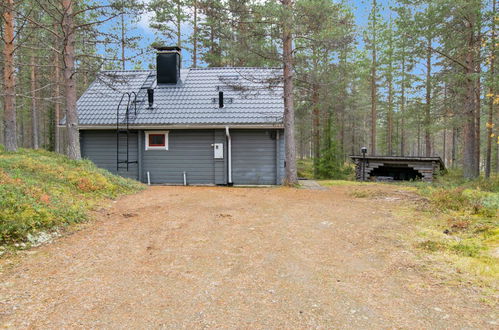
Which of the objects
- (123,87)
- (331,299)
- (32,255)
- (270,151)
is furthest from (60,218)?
(123,87)

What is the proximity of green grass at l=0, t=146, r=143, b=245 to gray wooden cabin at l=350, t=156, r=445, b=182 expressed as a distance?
12.0m

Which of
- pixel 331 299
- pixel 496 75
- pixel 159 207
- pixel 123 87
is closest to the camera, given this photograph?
pixel 331 299

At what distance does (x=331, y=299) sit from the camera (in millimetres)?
2691

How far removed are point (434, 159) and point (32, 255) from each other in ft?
52.5

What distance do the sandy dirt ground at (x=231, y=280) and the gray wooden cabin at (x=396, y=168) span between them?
451 inches

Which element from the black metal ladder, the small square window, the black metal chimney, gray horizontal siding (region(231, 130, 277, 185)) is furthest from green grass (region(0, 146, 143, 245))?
the black metal chimney

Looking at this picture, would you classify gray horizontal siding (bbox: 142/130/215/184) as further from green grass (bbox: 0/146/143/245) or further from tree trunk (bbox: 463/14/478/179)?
tree trunk (bbox: 463/14/478/179)

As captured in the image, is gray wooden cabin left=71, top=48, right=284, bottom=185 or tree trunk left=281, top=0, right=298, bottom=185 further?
gray wooden cabin left=71, top=48, right=284, bottom=185

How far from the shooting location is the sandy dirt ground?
2.38m

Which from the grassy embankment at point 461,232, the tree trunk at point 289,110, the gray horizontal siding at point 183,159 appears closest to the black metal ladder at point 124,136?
the gray horizontal siding at point 183,159

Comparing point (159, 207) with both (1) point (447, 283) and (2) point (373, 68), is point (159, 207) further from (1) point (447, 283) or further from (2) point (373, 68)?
(2) point (373, 68)

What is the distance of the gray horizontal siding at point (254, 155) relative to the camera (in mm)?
12383

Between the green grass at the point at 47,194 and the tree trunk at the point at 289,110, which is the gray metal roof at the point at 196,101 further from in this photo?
the green grass at the point at 47,194

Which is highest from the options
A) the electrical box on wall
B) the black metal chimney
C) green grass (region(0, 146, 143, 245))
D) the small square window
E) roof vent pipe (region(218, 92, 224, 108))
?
the black metal chimney
